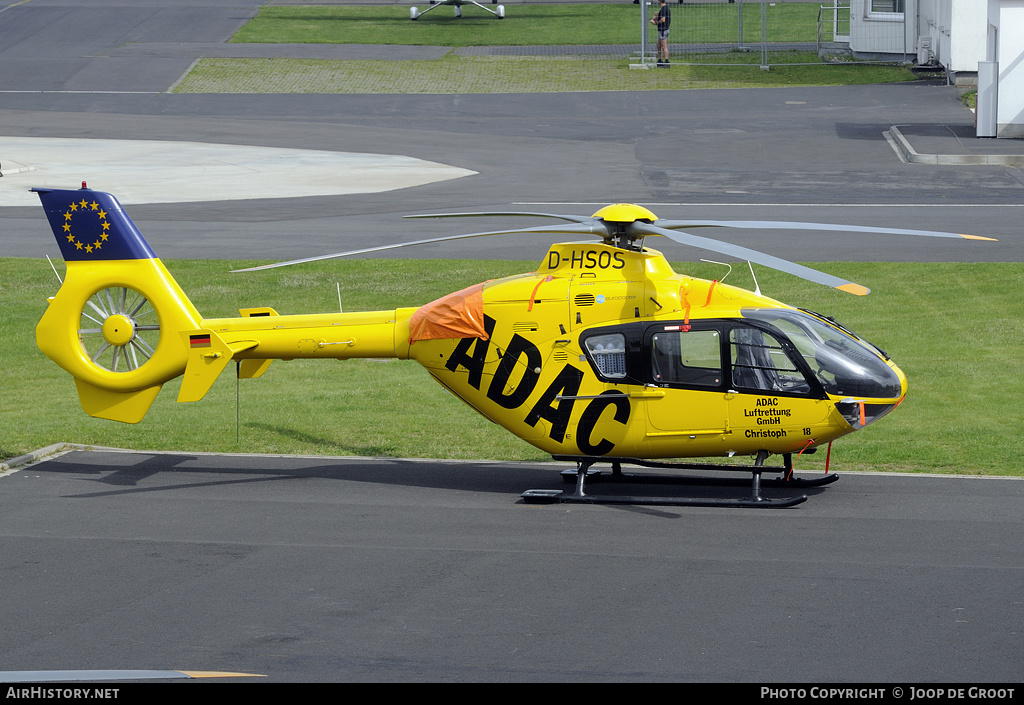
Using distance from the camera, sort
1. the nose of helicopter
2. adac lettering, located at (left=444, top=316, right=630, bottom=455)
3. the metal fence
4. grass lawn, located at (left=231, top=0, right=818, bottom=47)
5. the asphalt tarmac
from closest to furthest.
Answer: the asphalt tarmac < the nose of helicopter < adac lettering, located at (left=444, top=316, right=630, bottom=455) < the metal fence < grass lawn, located at (left=231, top=0, right=818, bottom=47)

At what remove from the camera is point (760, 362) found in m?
13.4

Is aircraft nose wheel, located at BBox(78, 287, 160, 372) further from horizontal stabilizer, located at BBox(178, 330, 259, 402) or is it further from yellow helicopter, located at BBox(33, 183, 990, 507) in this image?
horizontal stabilizer, located at BBox(178, 330, 259, 402)

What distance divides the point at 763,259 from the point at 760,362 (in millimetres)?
2176

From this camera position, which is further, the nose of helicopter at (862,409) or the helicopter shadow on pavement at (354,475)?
the helicopter shadow on pavement at (354,475)

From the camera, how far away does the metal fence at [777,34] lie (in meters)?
55.4

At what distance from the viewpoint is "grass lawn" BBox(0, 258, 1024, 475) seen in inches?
661

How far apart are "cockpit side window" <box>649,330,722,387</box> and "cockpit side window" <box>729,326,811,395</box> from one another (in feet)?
0.63

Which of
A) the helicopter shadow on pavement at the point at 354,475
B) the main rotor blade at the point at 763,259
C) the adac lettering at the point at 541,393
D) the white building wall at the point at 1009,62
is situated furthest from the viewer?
the white building wall at the point at 1009,62

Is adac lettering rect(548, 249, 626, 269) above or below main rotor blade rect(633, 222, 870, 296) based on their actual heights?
below

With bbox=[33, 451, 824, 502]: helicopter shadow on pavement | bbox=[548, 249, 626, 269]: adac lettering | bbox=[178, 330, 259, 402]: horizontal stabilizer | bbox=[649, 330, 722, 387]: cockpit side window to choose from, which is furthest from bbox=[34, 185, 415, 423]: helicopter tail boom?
bbox=[649, 330, 722, 387]: cockpit side window

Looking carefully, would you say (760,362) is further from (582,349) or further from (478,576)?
(478,576)

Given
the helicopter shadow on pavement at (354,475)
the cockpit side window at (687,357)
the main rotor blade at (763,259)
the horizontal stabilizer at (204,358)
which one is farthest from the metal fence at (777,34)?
the main rotor blade at (763,259)

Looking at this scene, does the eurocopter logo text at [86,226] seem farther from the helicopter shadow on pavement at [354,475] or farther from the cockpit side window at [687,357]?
the cockpit side window at [687,357]

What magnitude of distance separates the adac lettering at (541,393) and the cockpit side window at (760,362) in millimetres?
1359
